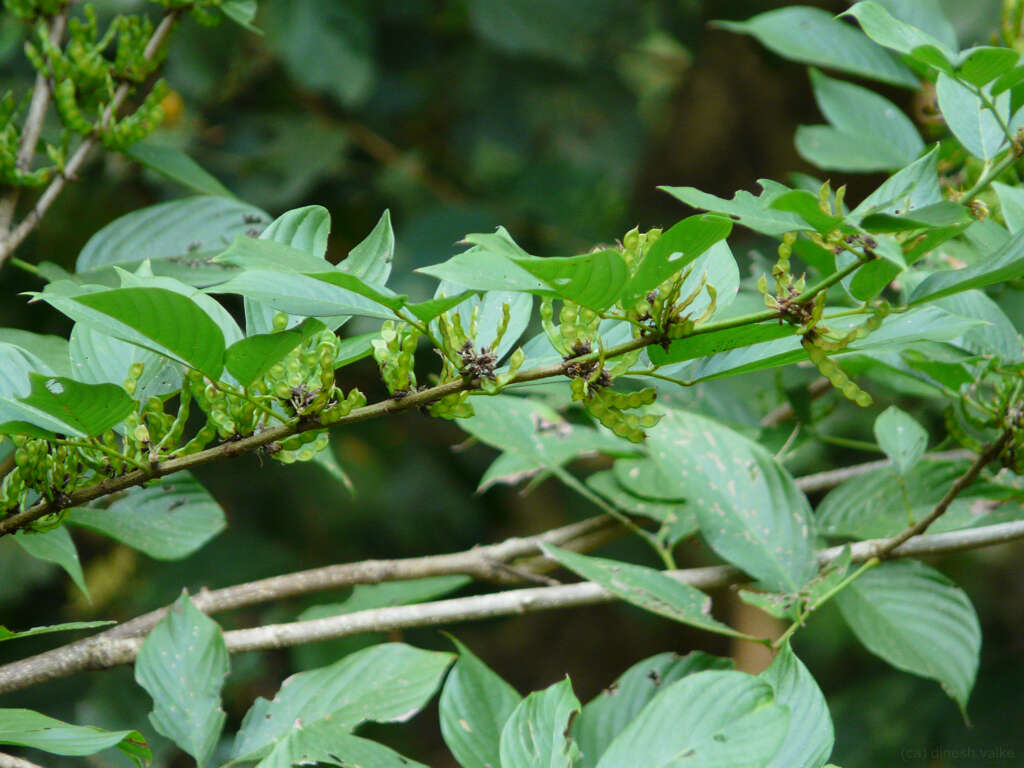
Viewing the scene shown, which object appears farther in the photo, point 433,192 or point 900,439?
point 433,192

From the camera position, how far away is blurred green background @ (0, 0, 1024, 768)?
5.61ft

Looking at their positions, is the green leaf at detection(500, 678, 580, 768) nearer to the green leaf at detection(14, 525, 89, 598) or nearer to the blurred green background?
the green leaf at detection(14, 525, 89, 598)

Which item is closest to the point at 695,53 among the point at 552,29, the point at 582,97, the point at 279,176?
the point at 582,97

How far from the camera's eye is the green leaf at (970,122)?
0.65 meters

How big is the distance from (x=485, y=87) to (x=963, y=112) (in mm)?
1702

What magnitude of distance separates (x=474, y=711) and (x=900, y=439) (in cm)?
45

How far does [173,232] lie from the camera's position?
0.94 m

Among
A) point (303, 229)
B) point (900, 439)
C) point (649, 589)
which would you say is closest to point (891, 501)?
point (900, 439)

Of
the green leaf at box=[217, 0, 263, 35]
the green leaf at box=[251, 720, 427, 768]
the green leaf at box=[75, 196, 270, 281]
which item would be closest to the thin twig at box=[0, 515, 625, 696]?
the green leaf at box=[251, 720, 427, 768]

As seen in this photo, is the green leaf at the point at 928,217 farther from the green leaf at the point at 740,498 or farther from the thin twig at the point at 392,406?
the green leaf at the point at 740,498

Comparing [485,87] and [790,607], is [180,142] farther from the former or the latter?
[790,607]

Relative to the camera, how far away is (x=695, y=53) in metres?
2.38

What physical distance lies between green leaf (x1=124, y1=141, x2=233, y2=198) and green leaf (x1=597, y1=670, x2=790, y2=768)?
0.67 m

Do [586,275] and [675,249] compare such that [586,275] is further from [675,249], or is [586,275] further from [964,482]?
[964,482]
